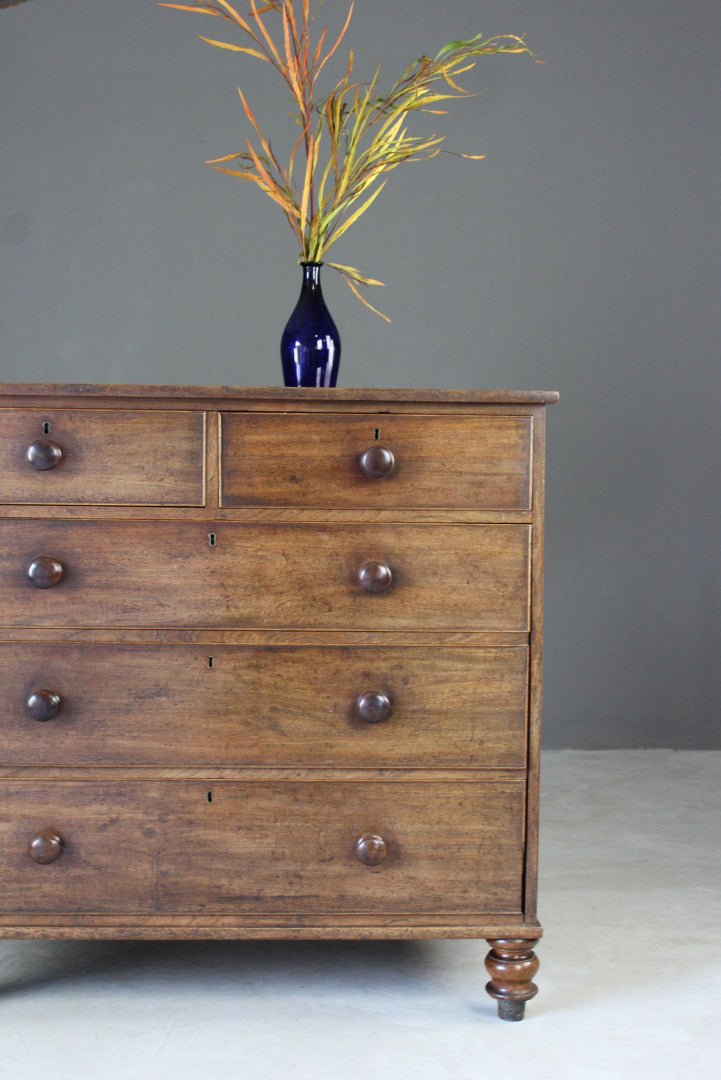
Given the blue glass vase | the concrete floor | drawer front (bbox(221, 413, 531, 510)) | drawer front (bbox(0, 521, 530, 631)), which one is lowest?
the concrete floor

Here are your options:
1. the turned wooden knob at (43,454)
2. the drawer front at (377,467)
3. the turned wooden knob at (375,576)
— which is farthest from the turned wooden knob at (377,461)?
the turned wooden knob at (43,454)

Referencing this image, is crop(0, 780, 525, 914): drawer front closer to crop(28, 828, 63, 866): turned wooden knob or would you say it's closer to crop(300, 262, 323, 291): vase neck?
crop(28, 828, 63, 866): turned wooden knob

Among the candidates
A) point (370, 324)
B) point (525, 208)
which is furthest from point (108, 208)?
point (525, 208)

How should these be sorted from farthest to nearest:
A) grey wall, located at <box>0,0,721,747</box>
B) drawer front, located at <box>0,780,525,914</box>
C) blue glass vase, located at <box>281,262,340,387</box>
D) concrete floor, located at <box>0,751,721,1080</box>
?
grey wall, located at <box>0,0,721,747</box>, blue glass vase, located at <box>281,262,340,387</box>, drawer front, located at <box>0,780,525,914</box>, concrete floor, located at <box>0,751,721,1080</box>

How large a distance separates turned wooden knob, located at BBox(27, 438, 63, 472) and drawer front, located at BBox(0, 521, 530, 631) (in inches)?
3.7

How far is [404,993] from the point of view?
177 cm

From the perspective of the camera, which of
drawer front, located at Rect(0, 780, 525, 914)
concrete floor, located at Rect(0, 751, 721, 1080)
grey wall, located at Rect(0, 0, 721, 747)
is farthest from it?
grey wall, located at Rect(0, 0, 721, 747)

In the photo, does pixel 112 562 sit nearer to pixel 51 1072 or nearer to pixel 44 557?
pixel 44 557

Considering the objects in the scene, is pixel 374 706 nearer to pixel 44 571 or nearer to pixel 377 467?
pixel 377 467

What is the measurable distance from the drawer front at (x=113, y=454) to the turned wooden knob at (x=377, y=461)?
0.85 ft

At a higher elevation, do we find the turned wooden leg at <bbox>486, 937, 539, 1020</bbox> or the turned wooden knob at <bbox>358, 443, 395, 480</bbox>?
the turned wooden knob at <bbox>358, 443, 395, 480</bbox>

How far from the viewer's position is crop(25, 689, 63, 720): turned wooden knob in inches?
63.7

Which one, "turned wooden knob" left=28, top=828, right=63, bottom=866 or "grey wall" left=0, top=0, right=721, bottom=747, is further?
"grey wall" left=0, top=0, right=721, bottom=747

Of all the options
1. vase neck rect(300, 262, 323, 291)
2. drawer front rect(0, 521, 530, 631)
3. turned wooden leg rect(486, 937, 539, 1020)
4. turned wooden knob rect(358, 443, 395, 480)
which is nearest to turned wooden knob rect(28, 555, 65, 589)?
drawer front rect(0, 521, 530, 631)
